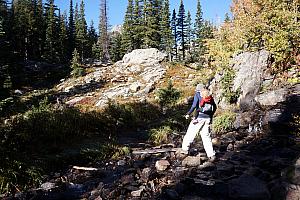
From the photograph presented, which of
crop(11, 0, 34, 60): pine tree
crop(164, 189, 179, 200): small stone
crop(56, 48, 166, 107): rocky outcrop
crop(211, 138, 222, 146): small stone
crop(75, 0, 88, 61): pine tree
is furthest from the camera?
crop(75, 0, 88, 61): pine tree

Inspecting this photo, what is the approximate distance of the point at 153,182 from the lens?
7785mm

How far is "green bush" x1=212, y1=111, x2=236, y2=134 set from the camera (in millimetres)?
12820

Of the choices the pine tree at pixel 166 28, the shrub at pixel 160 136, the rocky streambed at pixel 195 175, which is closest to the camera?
the rocky streambed at pixel 195 175

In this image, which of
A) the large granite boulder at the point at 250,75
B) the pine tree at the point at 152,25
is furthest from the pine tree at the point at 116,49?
the large granite boulder at the point at 250,75

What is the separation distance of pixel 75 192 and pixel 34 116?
554 cm

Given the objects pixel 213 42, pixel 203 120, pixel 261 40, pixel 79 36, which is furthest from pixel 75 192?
pixel 79 36

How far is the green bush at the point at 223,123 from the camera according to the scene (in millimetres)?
12820

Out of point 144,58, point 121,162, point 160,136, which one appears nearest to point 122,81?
point 144,58

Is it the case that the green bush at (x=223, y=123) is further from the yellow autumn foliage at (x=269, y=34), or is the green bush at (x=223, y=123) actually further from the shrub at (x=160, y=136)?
the yellow autumn foliage at (x=269, y=34)

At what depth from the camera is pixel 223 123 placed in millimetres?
12914

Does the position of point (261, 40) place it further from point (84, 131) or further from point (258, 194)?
point (258, 194)

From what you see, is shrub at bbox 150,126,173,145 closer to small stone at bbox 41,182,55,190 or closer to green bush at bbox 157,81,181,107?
small stone at bbox 41,182,55,190

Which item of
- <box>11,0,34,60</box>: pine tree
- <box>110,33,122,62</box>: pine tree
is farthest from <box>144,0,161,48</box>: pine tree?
<box>11,0,34,60</box>: pine tree

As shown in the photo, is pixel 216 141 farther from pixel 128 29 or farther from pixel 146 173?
pixel 128 29
